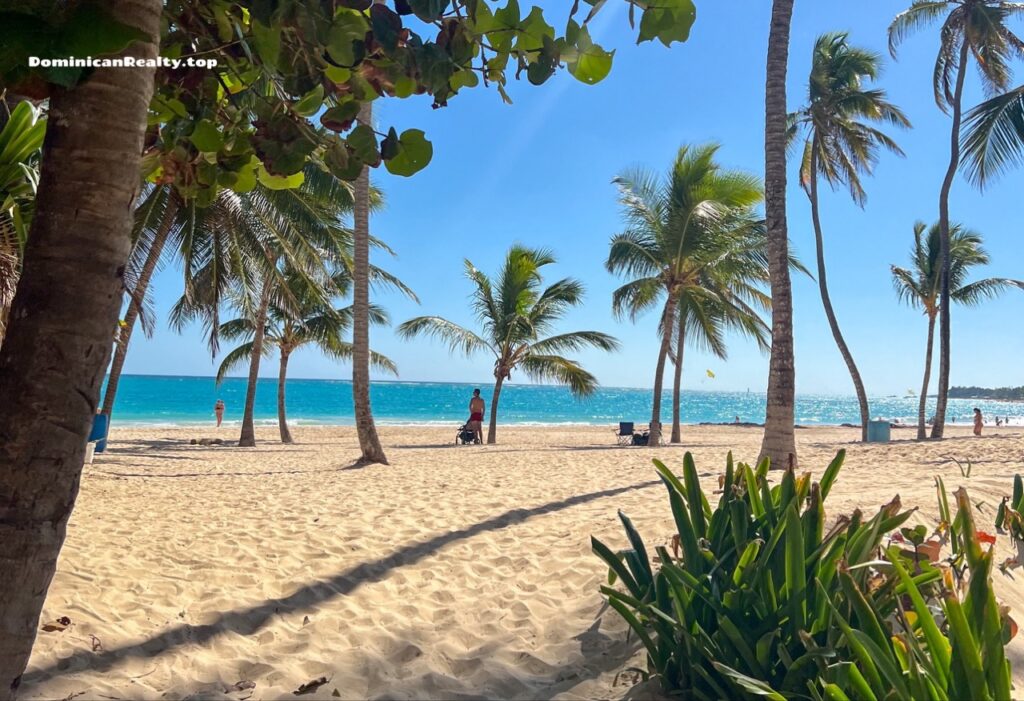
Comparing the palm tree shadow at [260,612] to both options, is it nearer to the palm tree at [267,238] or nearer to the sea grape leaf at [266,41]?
the sea grape leaf at [266,41]

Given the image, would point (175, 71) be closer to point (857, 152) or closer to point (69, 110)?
point (69, 110)

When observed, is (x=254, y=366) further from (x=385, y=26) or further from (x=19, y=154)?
(x=385, y=26)

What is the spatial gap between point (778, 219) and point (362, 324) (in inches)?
231

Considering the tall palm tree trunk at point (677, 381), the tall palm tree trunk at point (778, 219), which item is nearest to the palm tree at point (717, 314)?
the tall palm tree trunk at point (677, 381)

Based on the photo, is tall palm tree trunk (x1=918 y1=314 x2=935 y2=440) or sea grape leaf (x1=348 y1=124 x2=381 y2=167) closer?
sea grape leaf (x1=348 y1=124 x2=381 y2=167)

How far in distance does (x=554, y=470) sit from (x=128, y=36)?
7863 millimetres

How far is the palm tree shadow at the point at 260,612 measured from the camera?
2457 millimetres

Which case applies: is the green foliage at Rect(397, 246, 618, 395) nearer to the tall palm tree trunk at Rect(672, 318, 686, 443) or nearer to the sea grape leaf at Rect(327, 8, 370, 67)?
the tall palm tree trunk at Rect(672, 318, 686, 443)

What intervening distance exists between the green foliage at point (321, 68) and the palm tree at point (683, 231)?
510 inches

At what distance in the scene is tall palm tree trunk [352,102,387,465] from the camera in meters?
9.42

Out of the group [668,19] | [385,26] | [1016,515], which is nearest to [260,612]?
[385,26]

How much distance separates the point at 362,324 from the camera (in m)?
9.62

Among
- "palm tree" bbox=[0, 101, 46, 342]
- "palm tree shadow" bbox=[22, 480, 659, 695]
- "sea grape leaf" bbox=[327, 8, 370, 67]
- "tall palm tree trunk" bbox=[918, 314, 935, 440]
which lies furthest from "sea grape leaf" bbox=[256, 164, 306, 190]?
"tall palm tree trunk" bbox=[918, 314, 935, 440]

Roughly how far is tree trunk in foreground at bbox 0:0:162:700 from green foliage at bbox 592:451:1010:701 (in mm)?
1597
